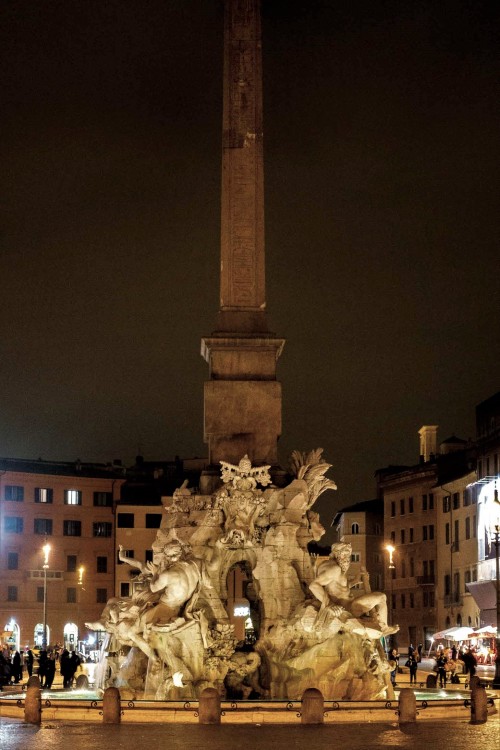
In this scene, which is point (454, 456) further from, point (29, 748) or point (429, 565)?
point (29, 748)

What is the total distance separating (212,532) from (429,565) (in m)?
51.3

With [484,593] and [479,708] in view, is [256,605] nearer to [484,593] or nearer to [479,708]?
[479,708]

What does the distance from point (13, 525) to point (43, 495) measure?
7.46 ft

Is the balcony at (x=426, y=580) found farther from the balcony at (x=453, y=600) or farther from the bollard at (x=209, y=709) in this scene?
the bollard at (x=209, y=709)

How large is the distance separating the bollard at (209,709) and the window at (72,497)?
55.2 meters

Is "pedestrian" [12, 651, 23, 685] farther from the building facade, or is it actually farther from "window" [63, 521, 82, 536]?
"window" [63, 521, 82, 536]

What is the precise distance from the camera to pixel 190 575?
22.4 metres

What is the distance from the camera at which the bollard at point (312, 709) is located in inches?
741

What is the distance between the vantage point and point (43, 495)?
7300cm

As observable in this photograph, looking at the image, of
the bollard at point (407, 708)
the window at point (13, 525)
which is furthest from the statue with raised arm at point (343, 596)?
the window at point (13, 525)

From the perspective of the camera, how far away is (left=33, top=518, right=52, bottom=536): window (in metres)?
72.4

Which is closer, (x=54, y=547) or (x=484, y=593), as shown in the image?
(x=484, y=593)

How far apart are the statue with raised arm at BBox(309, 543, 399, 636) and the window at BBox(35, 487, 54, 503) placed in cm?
5058

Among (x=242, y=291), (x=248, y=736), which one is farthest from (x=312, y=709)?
(x=242, y=291)
